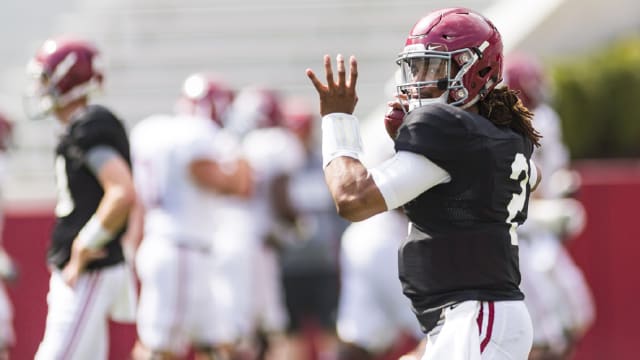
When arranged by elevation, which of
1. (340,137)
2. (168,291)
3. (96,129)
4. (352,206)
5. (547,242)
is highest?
(340,137)

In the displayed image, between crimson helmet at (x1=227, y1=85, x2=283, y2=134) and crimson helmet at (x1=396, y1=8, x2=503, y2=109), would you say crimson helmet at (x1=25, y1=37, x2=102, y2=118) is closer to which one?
crimson helmet at (x1=396, y1=8, x2=503, y2=109)

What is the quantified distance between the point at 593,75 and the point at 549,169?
201 inches

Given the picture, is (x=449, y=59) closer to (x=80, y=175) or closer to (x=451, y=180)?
(x=451, y=180)

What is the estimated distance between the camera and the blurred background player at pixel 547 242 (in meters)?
8.41

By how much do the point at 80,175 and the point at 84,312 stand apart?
0.62 metres

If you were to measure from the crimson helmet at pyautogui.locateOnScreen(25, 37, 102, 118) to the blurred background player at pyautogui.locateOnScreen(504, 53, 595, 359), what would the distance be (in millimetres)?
2871

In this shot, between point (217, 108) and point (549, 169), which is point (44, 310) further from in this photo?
point (549, 169)

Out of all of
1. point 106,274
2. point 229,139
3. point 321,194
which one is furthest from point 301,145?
point 106,274

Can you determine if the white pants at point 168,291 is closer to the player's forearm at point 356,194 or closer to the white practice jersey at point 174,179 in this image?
the white practice jersey at point 174,179

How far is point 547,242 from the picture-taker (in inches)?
346

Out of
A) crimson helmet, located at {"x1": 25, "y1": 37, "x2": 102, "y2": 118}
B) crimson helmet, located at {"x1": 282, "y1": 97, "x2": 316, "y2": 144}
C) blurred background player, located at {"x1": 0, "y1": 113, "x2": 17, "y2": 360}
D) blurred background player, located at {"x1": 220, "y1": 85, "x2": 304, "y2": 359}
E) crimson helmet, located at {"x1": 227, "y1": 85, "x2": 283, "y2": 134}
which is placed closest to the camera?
crimson helmet, located at {"x1": 25, "y1": 37, "x2": 102, "y2": 118}

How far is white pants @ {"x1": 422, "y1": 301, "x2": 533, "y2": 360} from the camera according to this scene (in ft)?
14.9

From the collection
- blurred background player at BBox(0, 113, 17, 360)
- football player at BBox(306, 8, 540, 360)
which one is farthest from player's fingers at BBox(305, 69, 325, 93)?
blurred background player at BBox(0, 113, 17, 360)

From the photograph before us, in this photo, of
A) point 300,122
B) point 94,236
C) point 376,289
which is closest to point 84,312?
point 94,236
